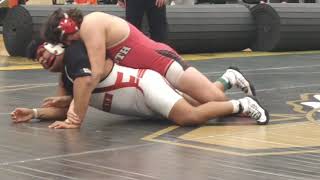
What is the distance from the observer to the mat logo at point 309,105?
24.1 feet

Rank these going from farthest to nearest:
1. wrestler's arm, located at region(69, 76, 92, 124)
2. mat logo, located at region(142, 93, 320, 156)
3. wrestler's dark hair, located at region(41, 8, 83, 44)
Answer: wrestler's dark hair, located at region(41, 8, 83, 44) < wrestler's arm, located at region(69, 76, 92, 124) < mat logo, located at region(142, 93, 320, 156)

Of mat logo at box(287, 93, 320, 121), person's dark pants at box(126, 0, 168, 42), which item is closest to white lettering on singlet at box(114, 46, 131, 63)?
mat logo at box(287, 93, 320, 121)

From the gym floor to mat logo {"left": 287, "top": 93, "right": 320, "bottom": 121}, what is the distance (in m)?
0.01

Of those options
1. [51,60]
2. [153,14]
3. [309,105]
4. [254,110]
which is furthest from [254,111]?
[153,14]

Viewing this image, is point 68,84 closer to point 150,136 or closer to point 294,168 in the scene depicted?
point 150,136

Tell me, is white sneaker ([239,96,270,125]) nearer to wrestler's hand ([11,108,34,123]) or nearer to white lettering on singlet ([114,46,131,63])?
white lettering on singlet ([114,46,131,63])

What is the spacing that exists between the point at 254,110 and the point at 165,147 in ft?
4.27

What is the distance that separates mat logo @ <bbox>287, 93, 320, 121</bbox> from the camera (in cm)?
735

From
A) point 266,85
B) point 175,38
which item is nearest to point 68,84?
point 266,85

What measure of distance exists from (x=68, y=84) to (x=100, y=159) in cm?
157

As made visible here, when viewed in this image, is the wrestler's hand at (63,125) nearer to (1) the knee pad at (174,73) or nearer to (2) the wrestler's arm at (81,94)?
(2) the wrestler's arm at (81,94)

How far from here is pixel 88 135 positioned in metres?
6.23

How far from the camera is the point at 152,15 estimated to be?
9.27 m

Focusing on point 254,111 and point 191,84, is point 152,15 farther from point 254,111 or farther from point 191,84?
point 254,111
